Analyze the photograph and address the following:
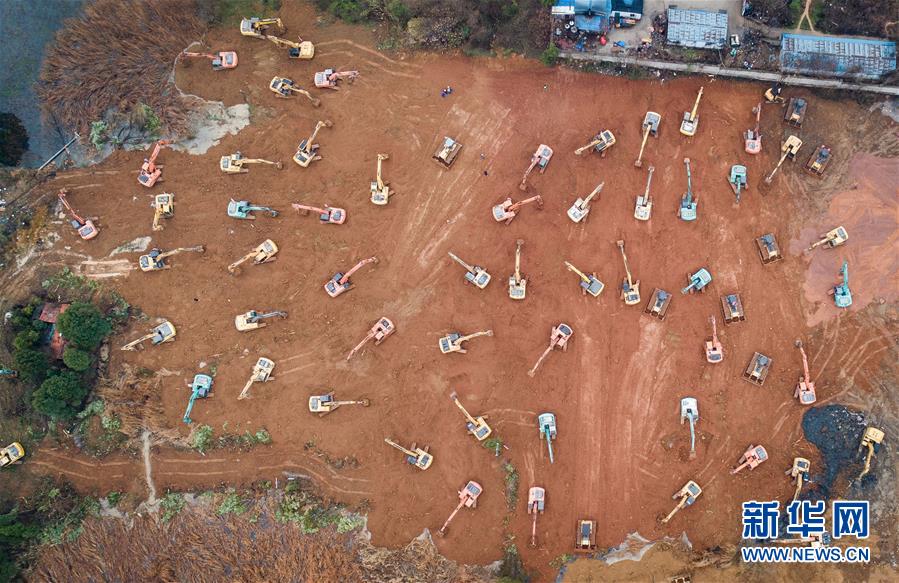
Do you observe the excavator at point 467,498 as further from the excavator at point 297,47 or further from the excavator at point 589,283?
the excavator at point 297,47

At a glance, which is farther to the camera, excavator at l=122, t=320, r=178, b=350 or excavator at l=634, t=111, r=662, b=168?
excavator at l=634, t=111, r=662, b=168

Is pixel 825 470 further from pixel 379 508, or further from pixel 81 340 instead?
pixel 81 340

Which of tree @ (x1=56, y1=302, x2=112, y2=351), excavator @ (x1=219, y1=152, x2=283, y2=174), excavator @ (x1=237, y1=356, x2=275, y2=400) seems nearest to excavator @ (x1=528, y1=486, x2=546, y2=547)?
excavator @ (x1=237, y1=356, x2=275, y2=400)

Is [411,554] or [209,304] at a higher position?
[209,304]

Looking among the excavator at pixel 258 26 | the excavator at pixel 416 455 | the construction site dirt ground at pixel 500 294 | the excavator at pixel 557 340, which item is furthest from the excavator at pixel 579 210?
the excavator at pixel 258 26

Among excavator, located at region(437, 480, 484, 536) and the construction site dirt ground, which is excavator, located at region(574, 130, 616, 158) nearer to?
the construction site dirt ground

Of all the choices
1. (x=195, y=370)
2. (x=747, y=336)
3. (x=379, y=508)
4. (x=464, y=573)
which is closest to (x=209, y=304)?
(x=195, y=370)

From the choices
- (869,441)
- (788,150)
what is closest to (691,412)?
(869,441)
